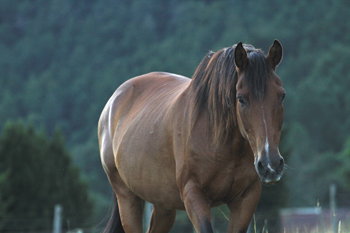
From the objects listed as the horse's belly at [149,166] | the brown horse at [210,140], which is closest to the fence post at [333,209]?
the brown horse at [210,140]

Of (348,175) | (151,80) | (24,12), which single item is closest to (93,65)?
(24,12)

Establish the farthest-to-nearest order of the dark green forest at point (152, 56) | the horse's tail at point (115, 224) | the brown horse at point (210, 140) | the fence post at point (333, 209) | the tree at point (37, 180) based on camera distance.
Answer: the dark green forest at point (152, 56)
the tree at point (37, 180)
the horse's tail at point (115, 224)
the fence post at point (333, 209)
the brown horse at point (210, 140)

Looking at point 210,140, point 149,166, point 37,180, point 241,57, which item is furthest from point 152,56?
point 241,57

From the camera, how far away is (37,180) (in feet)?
77.3

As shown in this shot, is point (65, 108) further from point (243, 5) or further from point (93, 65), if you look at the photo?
point (243, 5)

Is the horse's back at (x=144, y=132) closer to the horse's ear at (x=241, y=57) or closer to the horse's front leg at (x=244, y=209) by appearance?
the horse's front leg at (x=244, y=209)

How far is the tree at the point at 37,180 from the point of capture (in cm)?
2065

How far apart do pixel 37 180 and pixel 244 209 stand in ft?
69.6

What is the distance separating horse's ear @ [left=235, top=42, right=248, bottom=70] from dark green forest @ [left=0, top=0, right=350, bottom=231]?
46656mm

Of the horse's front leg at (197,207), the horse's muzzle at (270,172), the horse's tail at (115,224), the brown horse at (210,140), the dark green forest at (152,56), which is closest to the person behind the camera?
the horse's muzzle at (270,172)

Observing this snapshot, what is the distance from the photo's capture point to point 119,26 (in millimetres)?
113688

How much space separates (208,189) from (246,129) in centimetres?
60

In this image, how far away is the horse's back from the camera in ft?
13.1

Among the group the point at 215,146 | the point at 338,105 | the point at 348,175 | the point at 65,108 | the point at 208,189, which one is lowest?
the point at 65,108
